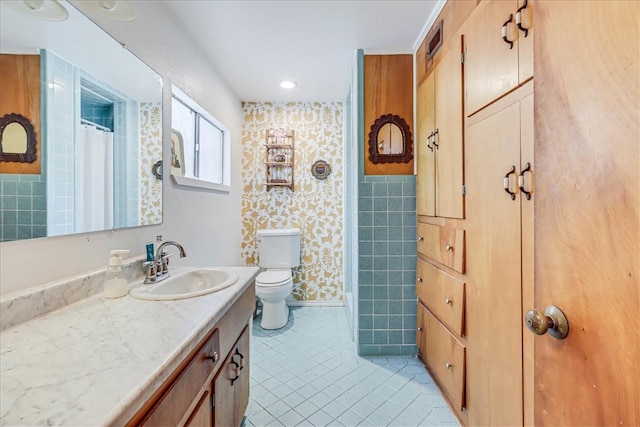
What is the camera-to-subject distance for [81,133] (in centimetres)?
105

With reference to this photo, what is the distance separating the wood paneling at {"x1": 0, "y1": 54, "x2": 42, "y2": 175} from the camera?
2.74 feet

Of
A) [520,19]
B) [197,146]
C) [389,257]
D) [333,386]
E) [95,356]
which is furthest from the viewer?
[197,146]

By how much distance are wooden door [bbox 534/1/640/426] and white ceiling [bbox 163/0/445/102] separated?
1.35 metres

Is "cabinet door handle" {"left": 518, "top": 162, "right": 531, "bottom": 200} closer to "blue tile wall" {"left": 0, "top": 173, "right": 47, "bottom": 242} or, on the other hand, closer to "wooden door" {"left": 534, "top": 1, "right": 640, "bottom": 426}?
"wooden door" {"left": 534, "top": 1, "right": 640, "bottom": 426}

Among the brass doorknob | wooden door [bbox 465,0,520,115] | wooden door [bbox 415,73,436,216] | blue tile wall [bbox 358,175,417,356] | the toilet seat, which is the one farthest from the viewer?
the toilet seat

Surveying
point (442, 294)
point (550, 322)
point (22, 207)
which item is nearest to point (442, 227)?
point (442, 294)

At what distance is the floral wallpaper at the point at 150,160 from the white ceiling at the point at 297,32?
670 mm

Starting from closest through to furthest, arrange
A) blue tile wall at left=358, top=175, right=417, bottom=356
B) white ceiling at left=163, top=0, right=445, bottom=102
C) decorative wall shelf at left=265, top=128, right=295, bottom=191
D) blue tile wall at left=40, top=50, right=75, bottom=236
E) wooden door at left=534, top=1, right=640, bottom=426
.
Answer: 1. wooden door at left=534, top=1, right=640, bottom=426
2. blue tile wall at left=40, top=50, right=75, bottom=236
3. white ceiling at left=163, top=0, right=445, bottom=102
4. blue tile wall at left=358, top=175, right=417, bottom=356
5. decorative wall shelf at left=265, top=128, right=295, bottom=191

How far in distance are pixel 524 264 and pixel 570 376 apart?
53cm

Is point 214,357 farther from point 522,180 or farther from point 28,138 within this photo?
point 522,180

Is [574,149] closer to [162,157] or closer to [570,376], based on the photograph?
[570,376]

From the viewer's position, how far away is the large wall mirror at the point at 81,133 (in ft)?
2.88

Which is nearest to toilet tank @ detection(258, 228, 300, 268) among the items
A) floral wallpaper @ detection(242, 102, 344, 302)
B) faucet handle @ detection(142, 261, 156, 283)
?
floral wallpaper @ detection(242, 102, 344, 302)

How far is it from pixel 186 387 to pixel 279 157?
101 inches
